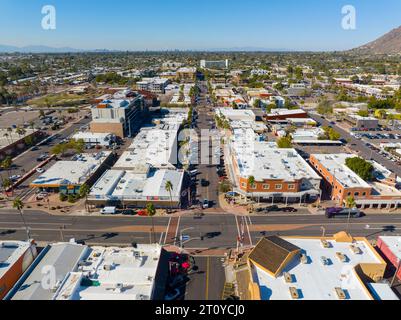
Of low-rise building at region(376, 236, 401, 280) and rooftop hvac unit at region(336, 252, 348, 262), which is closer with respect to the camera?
rooftop hvac unit at region(336, 252, 348, 262)

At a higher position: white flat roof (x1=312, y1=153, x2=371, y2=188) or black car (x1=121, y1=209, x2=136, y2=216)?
white flat roof (x1=312, y1=153, x2=371, y2=188)

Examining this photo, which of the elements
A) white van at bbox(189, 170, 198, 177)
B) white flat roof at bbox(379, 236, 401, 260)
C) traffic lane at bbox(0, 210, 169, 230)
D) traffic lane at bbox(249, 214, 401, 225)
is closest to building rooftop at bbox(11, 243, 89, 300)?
traffic lane at bbox(0, 210, 169, 230)

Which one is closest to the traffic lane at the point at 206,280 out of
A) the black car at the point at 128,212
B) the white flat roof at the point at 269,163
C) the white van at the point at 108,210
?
the black car at the point at 128,212

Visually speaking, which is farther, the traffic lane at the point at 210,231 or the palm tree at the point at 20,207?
the palm tree at the point at 20,207

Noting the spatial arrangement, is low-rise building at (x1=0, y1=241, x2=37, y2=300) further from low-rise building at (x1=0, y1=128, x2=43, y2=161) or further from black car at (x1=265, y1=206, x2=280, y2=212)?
low-rise building at (x1=0, y1=128, x2=43, y2=161)

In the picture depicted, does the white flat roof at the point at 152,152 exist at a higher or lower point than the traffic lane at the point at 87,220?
higher

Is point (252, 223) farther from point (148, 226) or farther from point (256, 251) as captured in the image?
point (148, 226)

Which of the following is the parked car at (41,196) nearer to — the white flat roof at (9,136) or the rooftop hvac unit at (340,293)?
the white flat roof at (9,136)

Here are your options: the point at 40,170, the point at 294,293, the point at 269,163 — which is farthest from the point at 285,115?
the point at 294,293
